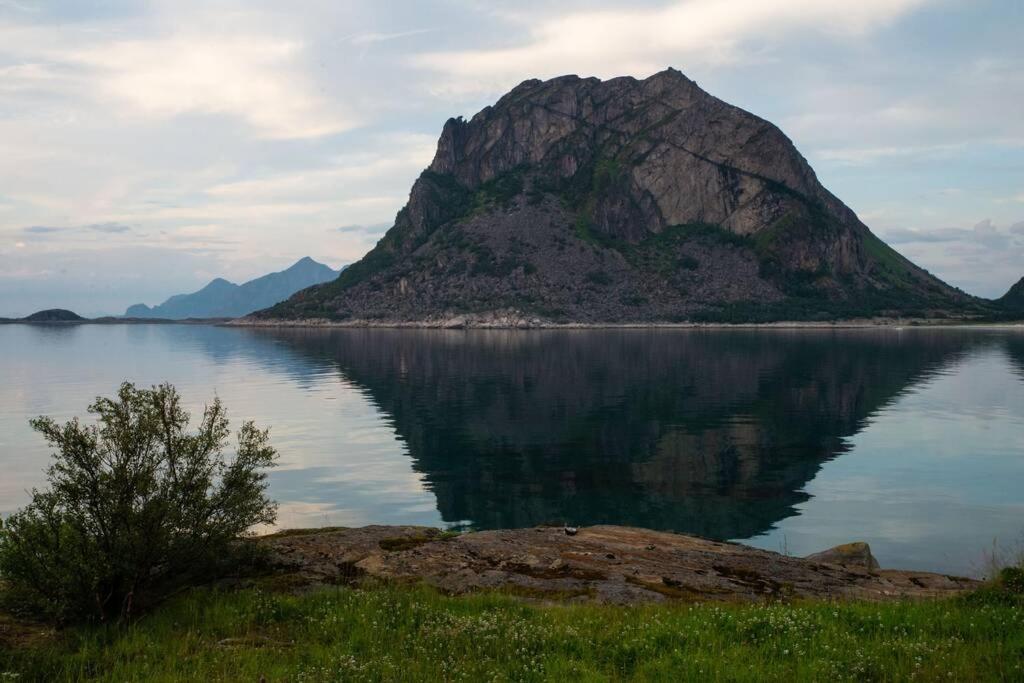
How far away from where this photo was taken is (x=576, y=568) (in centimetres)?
2122

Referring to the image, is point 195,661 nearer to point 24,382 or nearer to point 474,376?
point 474,376

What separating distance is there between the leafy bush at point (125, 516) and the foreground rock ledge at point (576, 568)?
9.59 feet

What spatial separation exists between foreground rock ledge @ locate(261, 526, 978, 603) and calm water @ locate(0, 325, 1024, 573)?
10.7 meters

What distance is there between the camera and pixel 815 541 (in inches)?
1389

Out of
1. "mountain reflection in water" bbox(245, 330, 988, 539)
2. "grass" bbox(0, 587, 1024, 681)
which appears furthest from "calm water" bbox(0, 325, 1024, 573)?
"grass" bbox(0, 587, 1024, 681)

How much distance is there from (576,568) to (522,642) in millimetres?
7750

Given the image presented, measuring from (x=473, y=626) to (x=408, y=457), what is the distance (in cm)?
4190

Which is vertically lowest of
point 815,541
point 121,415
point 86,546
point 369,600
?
point 815,541

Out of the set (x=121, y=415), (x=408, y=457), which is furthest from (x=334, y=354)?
(x=121, y=415)

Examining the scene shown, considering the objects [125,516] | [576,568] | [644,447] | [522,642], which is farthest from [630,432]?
[125,516]

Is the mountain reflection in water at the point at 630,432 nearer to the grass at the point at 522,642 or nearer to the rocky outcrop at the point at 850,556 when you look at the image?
the rocky outcrop at the point at 850,556

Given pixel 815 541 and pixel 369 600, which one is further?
pixel 815 541

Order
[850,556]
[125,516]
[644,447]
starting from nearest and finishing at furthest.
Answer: [125,516]
[850,556]
[644,447]

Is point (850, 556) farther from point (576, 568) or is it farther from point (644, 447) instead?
point (644, 447)
